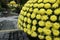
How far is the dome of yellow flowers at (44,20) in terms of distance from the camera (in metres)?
2.54

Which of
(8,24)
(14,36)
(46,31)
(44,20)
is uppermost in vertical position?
(44,20)

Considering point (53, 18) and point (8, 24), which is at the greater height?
point (53, 18)

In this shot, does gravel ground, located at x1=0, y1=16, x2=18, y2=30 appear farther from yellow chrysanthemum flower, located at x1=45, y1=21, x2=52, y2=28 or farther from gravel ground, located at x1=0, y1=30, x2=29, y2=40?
yellow chrysanthemum flower, located at x1=45, y1=21, x2=52, y2=28

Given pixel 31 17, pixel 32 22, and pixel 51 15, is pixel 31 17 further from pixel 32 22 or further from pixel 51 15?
pixel 51 15

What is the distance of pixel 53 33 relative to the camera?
2.54 metres

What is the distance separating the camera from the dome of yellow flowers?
2.54 metres

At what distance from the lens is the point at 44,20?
263 cm

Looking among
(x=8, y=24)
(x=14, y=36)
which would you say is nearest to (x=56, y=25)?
(x=14, y=36)

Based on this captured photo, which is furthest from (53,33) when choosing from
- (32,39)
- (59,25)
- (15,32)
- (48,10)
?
(15,32)

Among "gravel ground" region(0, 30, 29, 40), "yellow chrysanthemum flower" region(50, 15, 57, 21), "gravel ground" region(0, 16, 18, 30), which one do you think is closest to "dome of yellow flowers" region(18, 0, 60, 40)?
"yellow chrysanthemum flower" region(50, 15, 57, 21)

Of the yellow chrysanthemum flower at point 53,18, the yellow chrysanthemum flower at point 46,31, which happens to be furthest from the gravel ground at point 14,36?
the yellow chrysanthemum flower at point 53,18

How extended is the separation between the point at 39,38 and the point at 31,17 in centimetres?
31

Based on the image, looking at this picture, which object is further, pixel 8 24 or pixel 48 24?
pixel 8 24

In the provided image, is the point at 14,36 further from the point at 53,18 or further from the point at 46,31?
the point at 53,18
